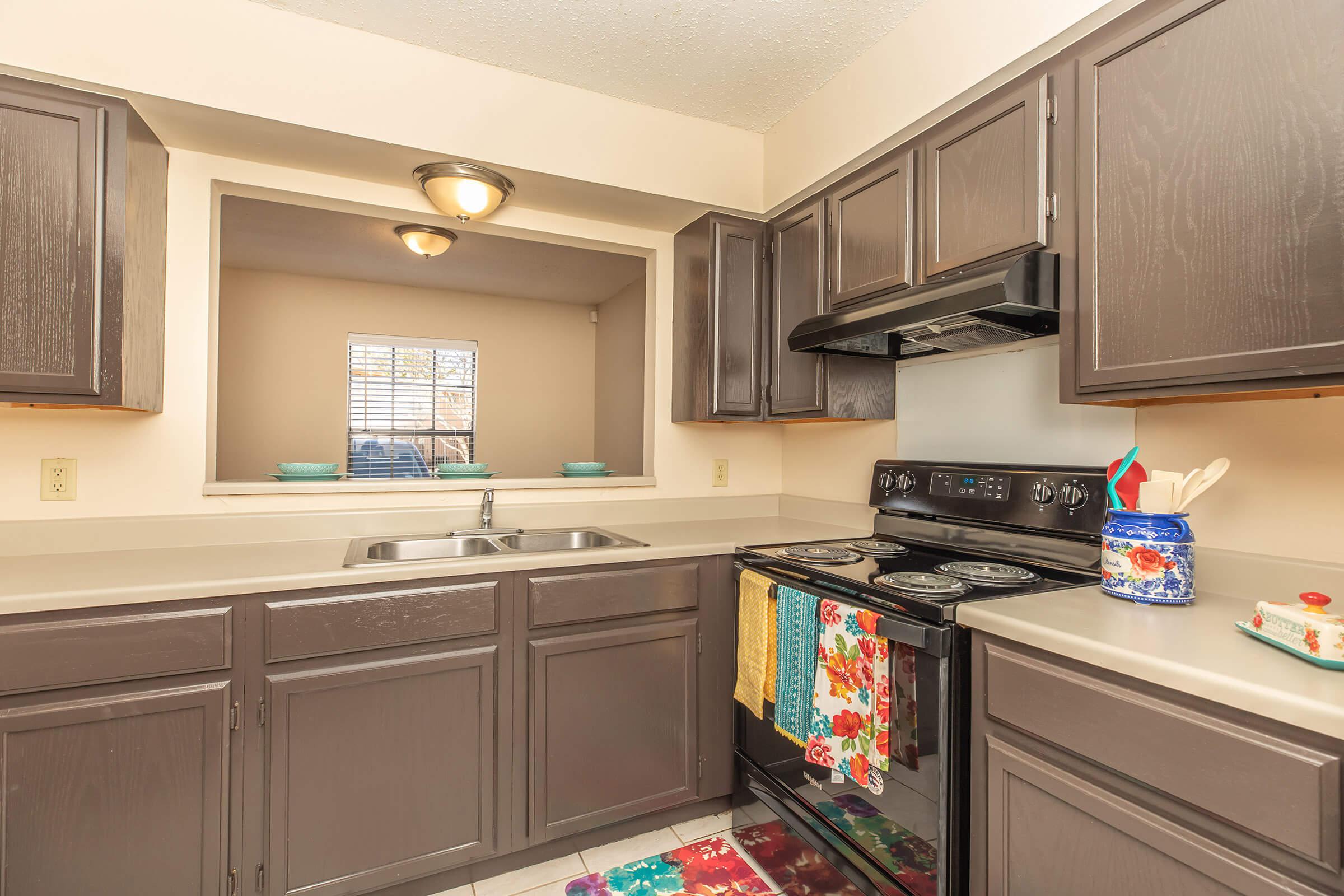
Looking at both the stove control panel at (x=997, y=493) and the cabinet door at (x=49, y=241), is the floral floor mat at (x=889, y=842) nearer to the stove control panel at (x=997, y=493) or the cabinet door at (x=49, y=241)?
the stove control panel at (x=997, y=493)

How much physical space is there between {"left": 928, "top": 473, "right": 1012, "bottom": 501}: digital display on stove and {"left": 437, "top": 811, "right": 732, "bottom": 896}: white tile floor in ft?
4.12

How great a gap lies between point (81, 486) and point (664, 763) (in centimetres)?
186

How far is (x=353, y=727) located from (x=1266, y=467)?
2113mm

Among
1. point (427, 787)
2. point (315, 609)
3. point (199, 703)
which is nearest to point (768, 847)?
point (427, 787)

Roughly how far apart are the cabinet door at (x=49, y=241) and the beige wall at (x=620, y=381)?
3023 millimetres

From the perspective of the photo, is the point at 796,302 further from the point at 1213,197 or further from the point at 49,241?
the point at 49,241

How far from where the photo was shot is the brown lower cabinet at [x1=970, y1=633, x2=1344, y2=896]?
0.81 meters

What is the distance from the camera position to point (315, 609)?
4.97 feet

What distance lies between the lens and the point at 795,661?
164cm

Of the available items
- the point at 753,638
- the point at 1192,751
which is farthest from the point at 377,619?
the point at 1192,751

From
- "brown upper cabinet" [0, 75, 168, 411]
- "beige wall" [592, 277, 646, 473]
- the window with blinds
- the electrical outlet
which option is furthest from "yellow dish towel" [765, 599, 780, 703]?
the window with blinds

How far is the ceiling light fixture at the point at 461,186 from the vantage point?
204 cm

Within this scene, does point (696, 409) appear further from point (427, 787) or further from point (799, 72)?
point (427, 787)

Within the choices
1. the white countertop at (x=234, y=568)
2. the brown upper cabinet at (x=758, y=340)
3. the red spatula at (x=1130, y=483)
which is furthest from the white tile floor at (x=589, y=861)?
the red spatula at (x=1130, y=483)
